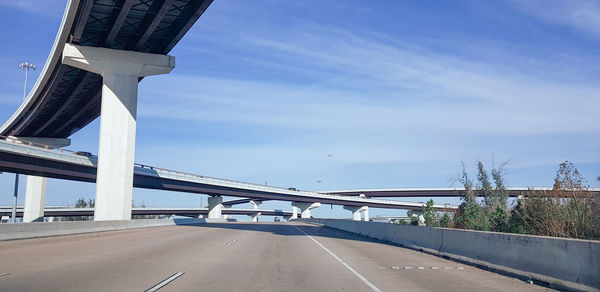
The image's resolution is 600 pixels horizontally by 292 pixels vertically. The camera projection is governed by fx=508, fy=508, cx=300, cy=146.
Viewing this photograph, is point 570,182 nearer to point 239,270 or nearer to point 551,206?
point 551,206

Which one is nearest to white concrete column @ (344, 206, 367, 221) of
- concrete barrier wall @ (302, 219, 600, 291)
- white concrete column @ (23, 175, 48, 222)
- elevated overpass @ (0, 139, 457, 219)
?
elevated overpass @ (0, 139, 457, 219)

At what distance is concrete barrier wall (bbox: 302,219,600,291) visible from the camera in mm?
9641

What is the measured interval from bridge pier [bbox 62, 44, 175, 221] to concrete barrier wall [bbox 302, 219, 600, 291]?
30044 mm

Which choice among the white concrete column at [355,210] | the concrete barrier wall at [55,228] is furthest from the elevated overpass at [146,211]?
the concrete barrier wall at [55,228]

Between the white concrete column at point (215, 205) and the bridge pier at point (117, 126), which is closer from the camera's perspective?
the bridge pier at point (117, 126)

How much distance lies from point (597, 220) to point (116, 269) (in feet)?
39.7

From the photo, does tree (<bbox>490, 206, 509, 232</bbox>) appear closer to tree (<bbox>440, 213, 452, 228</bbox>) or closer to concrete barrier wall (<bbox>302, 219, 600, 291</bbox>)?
concrete barrier wall (<bbox>302, 219, 600, 291</bbox>)

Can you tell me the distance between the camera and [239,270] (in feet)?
43.3

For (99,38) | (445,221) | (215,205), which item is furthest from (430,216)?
(215,205)

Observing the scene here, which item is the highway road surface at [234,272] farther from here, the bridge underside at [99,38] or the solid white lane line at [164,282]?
the bridge underside at [99,38]

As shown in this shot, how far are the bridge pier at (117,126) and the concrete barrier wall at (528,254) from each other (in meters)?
30.0

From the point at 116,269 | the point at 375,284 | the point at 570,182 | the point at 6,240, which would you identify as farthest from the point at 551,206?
the point at 6,240

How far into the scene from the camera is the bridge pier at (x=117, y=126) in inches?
1654

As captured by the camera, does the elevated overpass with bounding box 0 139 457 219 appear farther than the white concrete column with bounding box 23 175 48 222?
No
